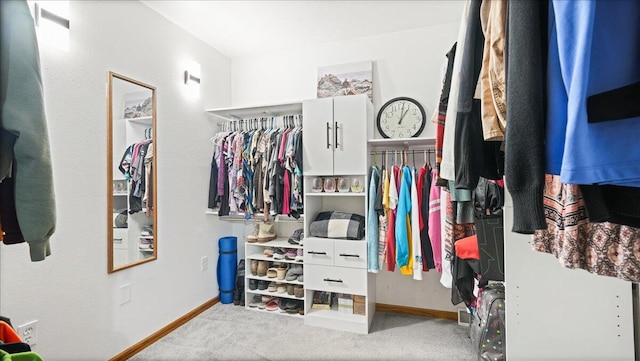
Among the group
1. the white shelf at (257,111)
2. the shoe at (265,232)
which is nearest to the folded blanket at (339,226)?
the shoe at (265,232)

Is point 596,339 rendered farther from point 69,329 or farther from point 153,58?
point 153,58

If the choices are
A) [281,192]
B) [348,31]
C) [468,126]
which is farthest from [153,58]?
[468,126]

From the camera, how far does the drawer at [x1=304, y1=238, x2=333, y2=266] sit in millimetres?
2420

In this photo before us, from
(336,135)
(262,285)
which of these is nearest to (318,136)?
(336,135)

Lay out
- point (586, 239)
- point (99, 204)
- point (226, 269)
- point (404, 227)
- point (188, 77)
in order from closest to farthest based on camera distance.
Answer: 1. point (586, 239)
2. point (99, 204)
3. point (404, 227)
4. point (188, 77)
5. point (226, 269)

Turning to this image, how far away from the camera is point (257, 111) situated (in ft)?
9.46

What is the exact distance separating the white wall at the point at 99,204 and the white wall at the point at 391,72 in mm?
817

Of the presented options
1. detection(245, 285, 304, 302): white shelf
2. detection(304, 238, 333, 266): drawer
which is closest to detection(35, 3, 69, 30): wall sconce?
detection(304, 238, 333, 266): drawer

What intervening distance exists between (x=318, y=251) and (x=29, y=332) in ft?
5.80

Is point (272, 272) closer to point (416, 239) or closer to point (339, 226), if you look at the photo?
point (339, 226)

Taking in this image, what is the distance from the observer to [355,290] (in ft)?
7.70

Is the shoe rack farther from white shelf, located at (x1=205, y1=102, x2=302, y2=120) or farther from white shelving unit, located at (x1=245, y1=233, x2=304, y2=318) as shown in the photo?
white shelf, located at (x1=205, y1=102, x2=302, y2=120)

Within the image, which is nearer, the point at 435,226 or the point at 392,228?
the point at 435,226

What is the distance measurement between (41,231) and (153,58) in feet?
6.48
